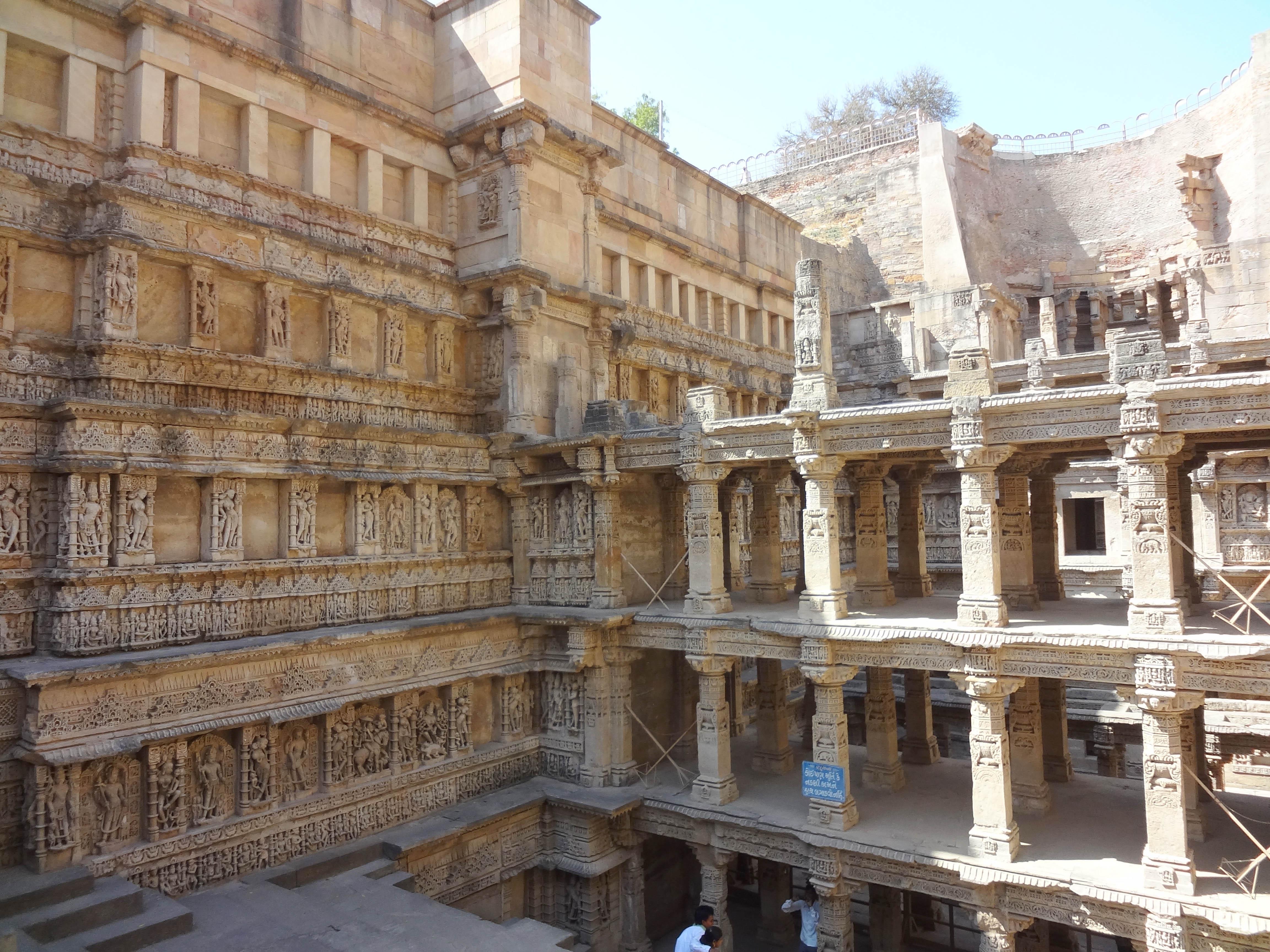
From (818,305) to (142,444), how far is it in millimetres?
8704

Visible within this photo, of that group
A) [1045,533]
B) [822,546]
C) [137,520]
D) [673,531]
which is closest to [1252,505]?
[1045,533]

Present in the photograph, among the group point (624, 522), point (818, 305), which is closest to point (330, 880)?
point (624, 522)

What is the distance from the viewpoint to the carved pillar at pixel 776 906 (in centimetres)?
1426

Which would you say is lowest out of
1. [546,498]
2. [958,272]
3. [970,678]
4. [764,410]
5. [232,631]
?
[970,678]

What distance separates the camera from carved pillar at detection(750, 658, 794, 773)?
14594 mm

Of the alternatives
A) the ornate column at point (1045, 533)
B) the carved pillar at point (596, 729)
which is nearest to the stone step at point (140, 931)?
the carved pillar at point (596, 729)

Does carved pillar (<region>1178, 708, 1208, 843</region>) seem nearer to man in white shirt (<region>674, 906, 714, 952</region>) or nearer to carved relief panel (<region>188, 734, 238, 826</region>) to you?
man in white shirt (<region>674, 906, 714, 952</region>)

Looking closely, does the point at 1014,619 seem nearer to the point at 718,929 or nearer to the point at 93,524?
the point at 718,929

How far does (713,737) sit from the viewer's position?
499 inches

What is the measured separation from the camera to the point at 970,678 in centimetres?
1063

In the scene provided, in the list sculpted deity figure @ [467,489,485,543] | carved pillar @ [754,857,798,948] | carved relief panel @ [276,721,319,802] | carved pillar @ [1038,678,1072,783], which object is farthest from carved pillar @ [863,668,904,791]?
carved relief panel @ [276,721,319,802]

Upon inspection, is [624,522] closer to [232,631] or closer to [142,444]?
[232,631]

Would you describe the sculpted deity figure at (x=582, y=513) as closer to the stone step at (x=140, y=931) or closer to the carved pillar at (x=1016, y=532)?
the carved pillar at (x=1016, y=532)

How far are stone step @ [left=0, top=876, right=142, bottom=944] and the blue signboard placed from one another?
311 inches
